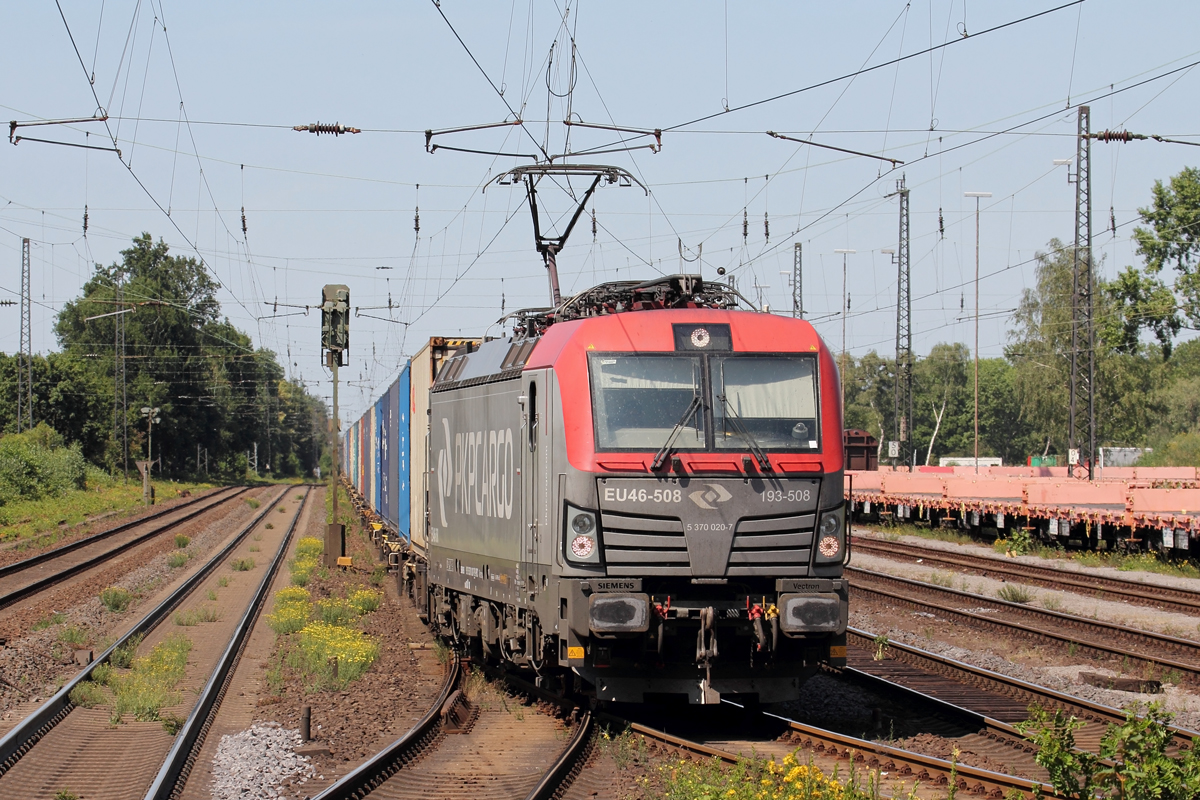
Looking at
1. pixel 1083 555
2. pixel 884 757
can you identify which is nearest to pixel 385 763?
pixel 884 757

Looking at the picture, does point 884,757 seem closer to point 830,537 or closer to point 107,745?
point 830,537

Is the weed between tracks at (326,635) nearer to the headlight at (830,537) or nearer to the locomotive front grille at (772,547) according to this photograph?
the locomotive front grille at (772,547)

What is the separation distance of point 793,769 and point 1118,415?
221ft

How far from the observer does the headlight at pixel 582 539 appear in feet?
31.0

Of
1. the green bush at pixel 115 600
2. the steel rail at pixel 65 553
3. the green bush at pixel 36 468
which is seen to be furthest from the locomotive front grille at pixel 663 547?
the green bush at pixel 36 468

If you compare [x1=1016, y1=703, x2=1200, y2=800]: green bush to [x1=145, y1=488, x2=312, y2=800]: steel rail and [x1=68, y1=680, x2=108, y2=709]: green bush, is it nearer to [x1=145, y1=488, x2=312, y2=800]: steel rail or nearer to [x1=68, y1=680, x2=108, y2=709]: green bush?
[x1=145, y1=488, x2=312, y2=800]: steel rail

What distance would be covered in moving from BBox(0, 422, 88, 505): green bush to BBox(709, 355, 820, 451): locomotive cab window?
4090 cm

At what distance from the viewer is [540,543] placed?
10.1 metres

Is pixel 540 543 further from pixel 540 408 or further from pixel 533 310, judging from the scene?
pixel 533 310

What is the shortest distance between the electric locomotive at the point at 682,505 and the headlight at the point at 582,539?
1 centimetres

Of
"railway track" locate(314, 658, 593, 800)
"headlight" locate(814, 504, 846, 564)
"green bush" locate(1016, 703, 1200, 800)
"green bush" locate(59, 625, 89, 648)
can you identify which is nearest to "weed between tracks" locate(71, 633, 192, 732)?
"green bush" locate(59, 625, 89, 648)

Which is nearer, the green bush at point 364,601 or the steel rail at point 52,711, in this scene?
the steel rail at point 52,711

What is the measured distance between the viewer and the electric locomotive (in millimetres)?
9477

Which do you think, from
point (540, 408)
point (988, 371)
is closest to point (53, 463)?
point (540, 408)
